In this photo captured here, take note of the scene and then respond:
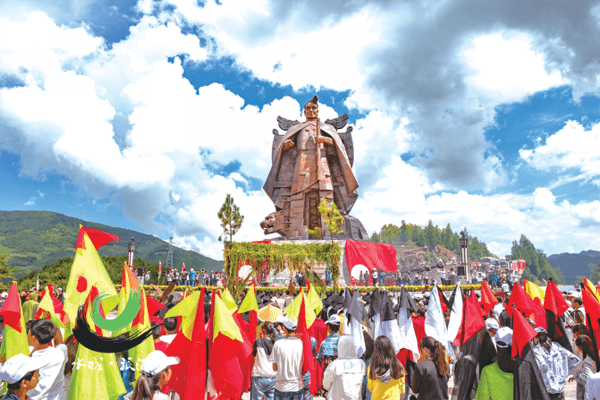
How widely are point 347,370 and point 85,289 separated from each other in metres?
3.23

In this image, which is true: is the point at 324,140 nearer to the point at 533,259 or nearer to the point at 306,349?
the point at 306,349

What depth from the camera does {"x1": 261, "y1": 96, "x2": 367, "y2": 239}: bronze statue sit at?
30.6m

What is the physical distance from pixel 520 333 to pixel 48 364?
4988mm

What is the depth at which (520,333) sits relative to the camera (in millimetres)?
4328

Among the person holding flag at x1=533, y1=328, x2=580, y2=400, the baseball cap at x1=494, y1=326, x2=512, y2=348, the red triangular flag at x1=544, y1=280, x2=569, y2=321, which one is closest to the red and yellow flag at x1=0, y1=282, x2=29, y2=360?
the baseball cap at x1=494, y1=326, x2=512, y2=348

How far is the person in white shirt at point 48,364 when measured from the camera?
15.3 ft

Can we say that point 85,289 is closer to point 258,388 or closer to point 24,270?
point 258,388

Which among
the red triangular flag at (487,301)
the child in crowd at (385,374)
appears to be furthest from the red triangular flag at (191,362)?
the red triangular flag at (487,301)

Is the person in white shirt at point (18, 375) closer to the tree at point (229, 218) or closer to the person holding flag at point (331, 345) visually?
the person holding flag at point (331, 345)

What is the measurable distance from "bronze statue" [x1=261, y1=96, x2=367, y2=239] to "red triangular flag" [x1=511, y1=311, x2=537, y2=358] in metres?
25.5

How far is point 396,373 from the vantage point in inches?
185

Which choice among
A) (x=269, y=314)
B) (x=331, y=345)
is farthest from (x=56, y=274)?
(x=331, y=345)

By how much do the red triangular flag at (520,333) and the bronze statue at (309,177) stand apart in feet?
83.7

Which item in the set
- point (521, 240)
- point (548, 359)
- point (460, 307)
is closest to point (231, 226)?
point (460, 307)
